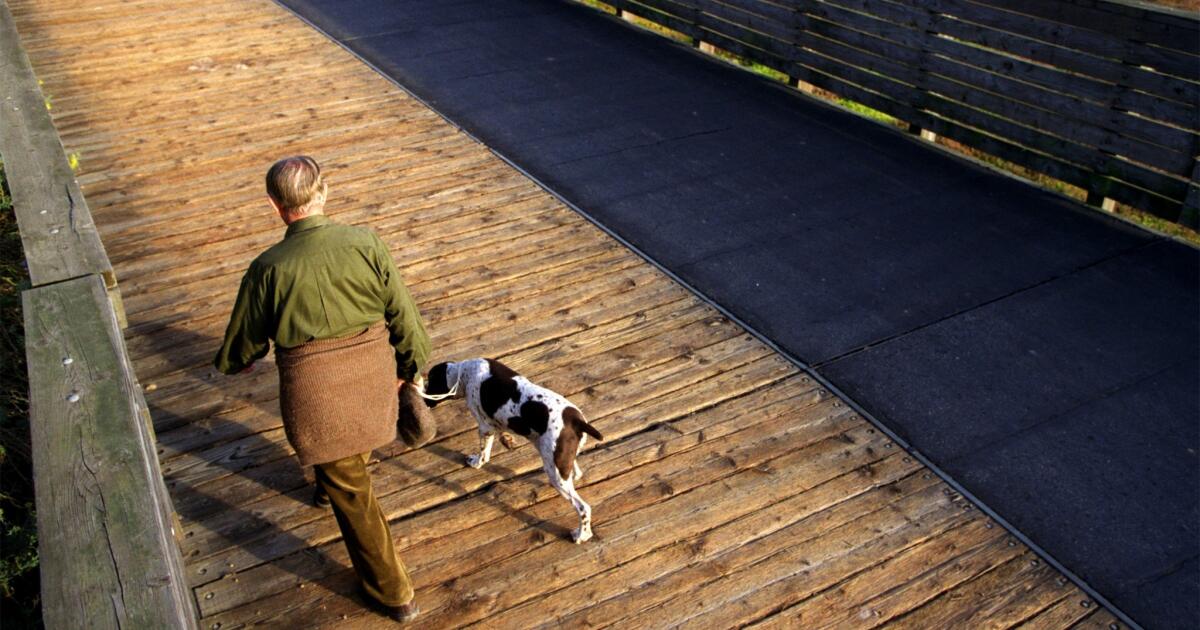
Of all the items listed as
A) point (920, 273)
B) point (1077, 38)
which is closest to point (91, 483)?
point (920, 273)

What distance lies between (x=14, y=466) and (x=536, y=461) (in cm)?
314

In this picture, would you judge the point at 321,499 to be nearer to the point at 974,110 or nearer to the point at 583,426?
the point at 583,426

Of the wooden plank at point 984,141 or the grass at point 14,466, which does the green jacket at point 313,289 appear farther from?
the wooden plank at point 984,141

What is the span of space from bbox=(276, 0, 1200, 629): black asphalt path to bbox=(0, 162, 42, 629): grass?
400 centimetres

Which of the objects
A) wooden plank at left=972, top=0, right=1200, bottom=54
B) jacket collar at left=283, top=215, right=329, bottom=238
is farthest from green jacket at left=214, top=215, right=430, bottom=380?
wooden plank at left=972, top=0, right=1200, bottom=54

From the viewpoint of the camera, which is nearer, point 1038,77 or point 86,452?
point 86,452

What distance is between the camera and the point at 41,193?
17.3 feet

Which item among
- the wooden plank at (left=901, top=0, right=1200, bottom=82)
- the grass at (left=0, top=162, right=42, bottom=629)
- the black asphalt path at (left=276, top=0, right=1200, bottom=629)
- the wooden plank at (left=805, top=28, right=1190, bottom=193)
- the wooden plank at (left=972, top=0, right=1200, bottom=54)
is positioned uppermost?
the wooden plank at (left=972, top=0, right=1200, bottom=54)

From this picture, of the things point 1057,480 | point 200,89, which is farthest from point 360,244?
point 200,89

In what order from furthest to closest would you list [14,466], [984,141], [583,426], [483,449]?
Answer: 1. [984,141]
2. [14,466]
3. [483,449]
4. [583,426]

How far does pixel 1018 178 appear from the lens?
862 centimetres

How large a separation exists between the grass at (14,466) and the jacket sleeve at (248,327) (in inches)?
51.7

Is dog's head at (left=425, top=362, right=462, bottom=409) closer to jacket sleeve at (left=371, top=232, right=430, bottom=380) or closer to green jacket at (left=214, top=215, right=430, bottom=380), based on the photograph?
jacket sleeve at (left=371, top=232, right=430, bottom=380)

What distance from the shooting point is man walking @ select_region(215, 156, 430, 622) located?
12.0ft
